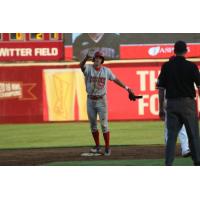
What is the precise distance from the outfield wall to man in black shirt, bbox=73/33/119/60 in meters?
16.9

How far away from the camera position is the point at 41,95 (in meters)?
19.8

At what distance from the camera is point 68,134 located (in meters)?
15.6

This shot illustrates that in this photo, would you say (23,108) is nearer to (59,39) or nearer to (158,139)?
(158,139)

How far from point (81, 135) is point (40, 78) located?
500cm

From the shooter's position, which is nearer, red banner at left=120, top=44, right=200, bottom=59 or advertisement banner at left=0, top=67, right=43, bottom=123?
advertisement banner at left=0, top=67, right=43, bottom=123

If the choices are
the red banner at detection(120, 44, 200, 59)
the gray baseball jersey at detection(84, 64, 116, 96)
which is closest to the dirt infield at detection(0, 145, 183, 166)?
the gray baseball jersey at detection(84, 64, 116, 96)

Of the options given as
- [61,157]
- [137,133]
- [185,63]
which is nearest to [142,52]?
[137,133]

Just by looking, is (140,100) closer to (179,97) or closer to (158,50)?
(179,97)

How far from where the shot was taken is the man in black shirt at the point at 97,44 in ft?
122

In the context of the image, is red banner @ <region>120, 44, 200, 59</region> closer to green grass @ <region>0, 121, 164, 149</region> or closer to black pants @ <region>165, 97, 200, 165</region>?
green grass @ <region>0, 121, 164, 149</region>

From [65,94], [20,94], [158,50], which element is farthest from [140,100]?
[158,50]

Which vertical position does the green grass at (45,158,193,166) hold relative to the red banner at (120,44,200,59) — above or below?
below

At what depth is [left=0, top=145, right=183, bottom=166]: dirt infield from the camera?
10125 millimetres

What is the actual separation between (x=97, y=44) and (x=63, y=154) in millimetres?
27319
